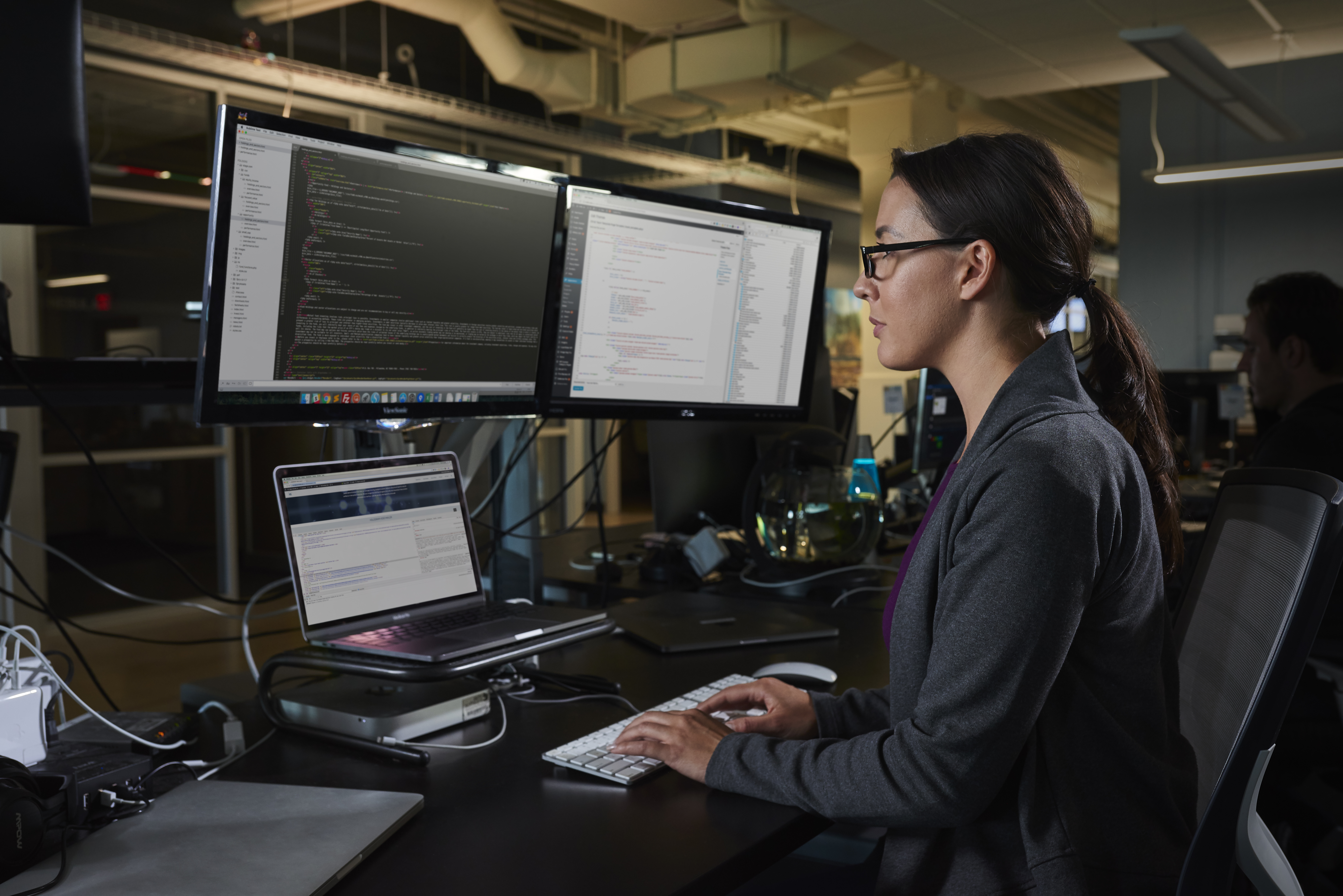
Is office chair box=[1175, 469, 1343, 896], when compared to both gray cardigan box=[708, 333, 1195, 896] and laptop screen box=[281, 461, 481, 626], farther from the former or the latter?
laptop screen box=[281, 461, 481, 626]

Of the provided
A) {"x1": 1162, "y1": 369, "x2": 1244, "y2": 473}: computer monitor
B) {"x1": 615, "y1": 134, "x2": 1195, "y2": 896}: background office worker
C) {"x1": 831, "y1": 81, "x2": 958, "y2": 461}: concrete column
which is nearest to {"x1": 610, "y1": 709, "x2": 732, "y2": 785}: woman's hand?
{"x1": 615, "y1": 134, "x2": 1195, "y2": 896}: background office worker

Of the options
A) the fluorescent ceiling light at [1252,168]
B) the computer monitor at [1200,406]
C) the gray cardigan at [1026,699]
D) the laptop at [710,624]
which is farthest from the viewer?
the fluorescent ceiling light at [1252,168]

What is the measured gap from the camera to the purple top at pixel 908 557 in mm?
1018

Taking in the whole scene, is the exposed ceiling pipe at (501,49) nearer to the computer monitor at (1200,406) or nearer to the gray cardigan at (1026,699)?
the computer monitor at (1200,406)

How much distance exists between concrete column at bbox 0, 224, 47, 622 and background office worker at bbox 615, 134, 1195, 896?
4.39m

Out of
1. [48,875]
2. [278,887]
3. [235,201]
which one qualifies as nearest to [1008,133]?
[235,201]

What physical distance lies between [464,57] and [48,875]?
20.6ft

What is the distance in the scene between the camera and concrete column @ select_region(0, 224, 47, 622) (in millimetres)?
4410

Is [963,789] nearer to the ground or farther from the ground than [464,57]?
nearer to the ground

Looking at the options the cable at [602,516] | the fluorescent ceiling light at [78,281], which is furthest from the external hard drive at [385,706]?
the fluorescent ceiling light at [78,281]

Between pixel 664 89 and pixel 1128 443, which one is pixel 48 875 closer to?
pixel 1128 443

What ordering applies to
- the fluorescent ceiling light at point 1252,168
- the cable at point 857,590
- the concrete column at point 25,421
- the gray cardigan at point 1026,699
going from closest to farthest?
the gray cardigan at point 1026,699, the cable at point 857,590, the concrete column at point 25,421, the fluorescent ceiling light at point 1252,168

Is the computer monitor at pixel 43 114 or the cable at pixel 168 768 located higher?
the computer monitor at pixel 43 114

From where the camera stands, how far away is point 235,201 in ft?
3.65
